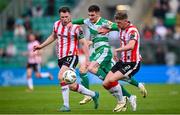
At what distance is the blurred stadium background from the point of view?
38000 millimetres

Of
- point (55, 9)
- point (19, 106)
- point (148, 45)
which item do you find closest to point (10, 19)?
point (55, 9)

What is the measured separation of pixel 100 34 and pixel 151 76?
17894 mm

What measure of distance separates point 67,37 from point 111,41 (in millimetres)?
19427

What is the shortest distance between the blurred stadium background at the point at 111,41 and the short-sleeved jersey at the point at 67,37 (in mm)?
17134

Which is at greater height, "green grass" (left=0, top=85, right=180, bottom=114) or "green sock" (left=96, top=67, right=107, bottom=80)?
"green sock" (left=96, top=67, right=107, bottom=80)

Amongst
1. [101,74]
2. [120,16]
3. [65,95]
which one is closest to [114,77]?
[65,95]

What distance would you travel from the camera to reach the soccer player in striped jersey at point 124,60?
18.5 meters

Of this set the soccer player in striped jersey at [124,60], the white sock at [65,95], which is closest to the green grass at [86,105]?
the white sock at [65,95]

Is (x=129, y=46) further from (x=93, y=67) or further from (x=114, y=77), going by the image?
(x=93, y=67)

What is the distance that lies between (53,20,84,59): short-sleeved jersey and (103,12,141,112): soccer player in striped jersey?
1.03 metres

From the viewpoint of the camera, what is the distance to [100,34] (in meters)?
20.4

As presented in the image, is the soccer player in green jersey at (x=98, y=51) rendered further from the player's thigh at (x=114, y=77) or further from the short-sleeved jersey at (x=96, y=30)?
the player's thigh at (x=114, y=77)

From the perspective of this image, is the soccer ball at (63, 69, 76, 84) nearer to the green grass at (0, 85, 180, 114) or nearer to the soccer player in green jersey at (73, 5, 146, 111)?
the green grass at (0, 85, 180, 114)

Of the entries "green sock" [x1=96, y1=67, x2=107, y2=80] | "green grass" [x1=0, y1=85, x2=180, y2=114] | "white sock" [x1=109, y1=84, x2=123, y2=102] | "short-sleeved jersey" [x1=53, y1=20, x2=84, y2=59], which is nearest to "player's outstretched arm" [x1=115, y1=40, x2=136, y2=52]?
"white sock" [x1=109, y1=84, x2=123, y2=102]
